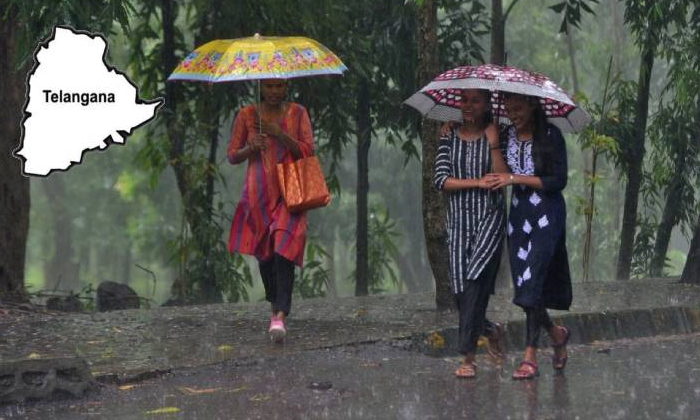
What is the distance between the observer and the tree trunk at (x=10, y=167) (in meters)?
11.9

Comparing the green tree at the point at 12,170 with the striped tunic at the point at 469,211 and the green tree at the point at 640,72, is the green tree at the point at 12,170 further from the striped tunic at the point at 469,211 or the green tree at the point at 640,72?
the green tree at the point at 640,72

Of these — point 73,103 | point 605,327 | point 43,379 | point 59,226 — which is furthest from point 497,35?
point 59,226

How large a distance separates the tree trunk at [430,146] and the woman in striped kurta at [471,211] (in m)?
2.34

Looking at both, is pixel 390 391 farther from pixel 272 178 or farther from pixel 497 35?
pixel 497 35

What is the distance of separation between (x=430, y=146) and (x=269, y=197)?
5.62 feet

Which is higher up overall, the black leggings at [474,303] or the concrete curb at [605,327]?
the black leggings at [474,303]

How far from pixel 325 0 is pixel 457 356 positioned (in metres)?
6.43

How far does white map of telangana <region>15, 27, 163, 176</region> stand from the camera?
9.97 m

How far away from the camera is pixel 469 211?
747 cm

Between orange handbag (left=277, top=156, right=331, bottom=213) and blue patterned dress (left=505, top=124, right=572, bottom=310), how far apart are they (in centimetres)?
167

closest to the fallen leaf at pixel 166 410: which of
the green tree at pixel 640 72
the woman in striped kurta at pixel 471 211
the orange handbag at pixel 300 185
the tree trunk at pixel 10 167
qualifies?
the woman in striped kurta at pixel 471 211

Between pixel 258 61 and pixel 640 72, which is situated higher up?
pixel 640 72

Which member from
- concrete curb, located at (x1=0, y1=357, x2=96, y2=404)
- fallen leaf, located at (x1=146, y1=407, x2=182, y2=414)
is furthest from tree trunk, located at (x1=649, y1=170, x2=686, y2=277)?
fallen leaf, located at (x1=146, y1=407, x2=182, y2=414)

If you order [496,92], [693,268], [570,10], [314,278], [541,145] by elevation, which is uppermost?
[570,10]
